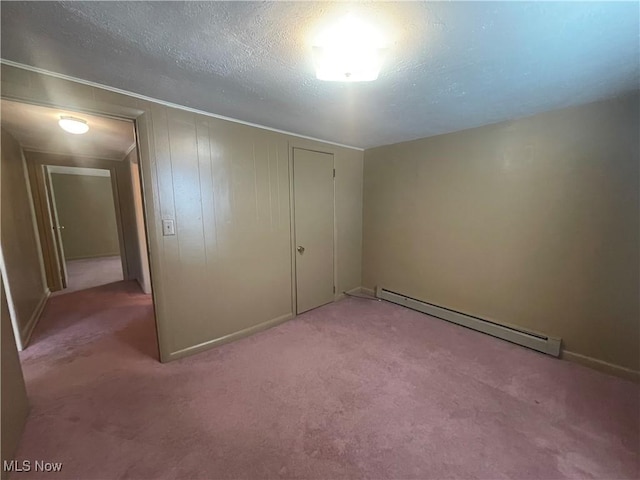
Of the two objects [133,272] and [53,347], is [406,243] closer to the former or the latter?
[53,347]

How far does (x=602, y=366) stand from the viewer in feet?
6.79

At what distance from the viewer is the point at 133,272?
4727mm

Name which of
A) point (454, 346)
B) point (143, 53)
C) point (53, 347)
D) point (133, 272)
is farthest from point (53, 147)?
point (454, 346)

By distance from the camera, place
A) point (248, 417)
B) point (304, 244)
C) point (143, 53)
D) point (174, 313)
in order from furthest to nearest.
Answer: point (304, 244) → point (174, 313) → point (248, 417) → point (143, 53)

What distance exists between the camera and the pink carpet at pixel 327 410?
1350 millimetres

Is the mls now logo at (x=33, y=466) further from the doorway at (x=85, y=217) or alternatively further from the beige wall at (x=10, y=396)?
the doorway at (x=85, y=217)

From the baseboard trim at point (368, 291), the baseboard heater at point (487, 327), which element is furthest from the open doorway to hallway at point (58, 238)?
the baseboard heater at point (487, 327)

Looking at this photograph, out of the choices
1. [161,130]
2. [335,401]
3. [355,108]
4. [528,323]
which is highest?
[355,108]

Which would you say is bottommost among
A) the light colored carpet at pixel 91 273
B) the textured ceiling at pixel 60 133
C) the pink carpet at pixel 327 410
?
the pink carpet at pixel 327 410

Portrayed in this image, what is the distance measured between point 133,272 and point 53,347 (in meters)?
2.46

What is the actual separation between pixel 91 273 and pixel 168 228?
4694mm

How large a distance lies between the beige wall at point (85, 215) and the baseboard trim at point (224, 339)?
265 inches

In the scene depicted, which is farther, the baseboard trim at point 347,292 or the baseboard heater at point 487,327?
the baseboard trim at point 347,292

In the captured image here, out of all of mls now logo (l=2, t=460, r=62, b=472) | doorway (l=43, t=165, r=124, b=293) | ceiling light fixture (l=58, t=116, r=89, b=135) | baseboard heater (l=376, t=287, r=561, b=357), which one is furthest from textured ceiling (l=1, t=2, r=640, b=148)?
doorway (l=43, t=165, r=124, b=293)
